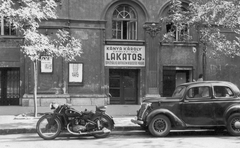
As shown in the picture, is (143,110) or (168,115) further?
(143,110)

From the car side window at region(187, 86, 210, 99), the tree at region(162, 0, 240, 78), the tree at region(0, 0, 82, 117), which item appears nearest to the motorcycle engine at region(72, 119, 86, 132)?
the car side window at region(187, 86, 210, 99)

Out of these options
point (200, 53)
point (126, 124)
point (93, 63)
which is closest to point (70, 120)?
point (126, 124)

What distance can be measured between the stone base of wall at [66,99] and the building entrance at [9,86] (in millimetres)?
1272

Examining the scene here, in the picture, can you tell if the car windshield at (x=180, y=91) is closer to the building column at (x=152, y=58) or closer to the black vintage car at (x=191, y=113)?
the black vintage car at (x=191, y=113)

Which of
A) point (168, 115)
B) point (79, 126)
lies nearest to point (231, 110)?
point (168, 115)

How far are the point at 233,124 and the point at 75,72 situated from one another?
10.5 meters

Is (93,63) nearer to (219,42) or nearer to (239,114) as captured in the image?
(219,42)

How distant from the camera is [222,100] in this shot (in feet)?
31.3

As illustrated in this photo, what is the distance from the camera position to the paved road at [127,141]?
26.0ft

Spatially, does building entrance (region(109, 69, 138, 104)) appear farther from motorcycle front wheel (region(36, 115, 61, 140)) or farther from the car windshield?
motorcycle front wheel (region(36, 115, 61, 140))

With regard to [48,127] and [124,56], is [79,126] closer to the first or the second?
[48,127]

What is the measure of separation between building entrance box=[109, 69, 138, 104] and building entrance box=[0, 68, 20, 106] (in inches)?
216

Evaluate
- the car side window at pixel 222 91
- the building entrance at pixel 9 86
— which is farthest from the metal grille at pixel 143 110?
the building entrance at pixel 9 86

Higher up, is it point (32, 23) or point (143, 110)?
point (32, 23)
